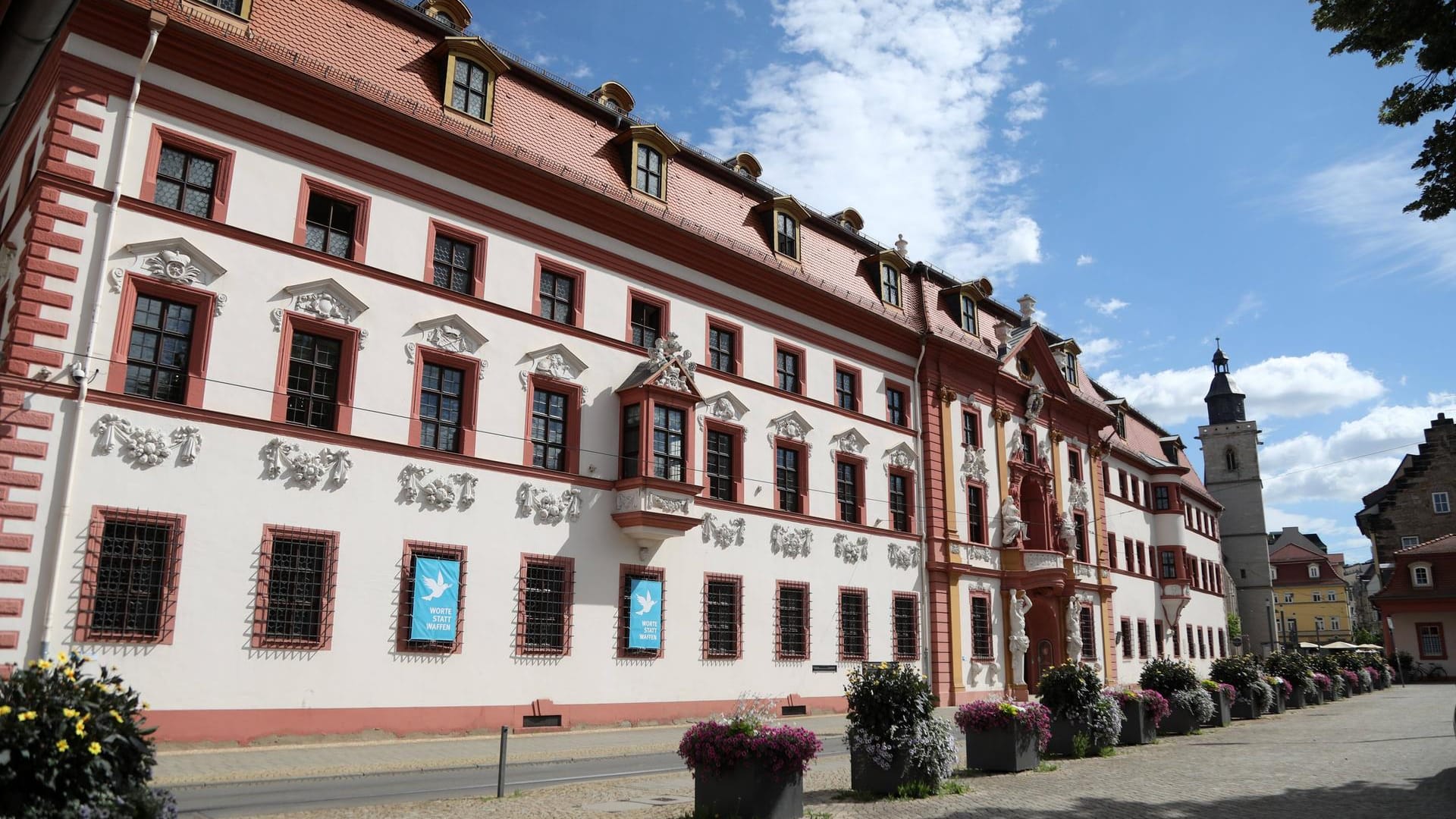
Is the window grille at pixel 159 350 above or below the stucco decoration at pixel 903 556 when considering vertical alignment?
above

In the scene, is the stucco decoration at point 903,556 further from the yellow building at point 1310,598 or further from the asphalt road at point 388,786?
the yellow building at point 1310,598

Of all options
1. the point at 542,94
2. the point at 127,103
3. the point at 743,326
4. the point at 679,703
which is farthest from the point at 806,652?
the point at 127,103

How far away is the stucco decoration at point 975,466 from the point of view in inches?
1457

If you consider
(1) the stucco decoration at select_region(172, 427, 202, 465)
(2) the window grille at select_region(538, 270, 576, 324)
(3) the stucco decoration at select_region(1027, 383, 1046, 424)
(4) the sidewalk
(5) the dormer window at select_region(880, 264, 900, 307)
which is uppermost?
(5) the dormer window at select_region(880, 264, 900, 307)

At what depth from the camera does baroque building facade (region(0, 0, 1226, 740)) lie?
17.0 m

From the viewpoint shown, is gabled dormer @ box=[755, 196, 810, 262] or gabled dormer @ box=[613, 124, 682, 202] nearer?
gabled dormer @ box=[613, 124, 682, 202]

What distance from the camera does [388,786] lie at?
14555mm

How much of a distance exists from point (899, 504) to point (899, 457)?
1.63m

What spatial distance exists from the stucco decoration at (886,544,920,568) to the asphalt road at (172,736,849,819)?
1575 centimetres

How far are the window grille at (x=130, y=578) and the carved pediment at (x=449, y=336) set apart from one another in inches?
240

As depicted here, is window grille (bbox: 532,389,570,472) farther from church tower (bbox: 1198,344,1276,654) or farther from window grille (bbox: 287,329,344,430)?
church tower (bbox: 1198,344,1276,654)

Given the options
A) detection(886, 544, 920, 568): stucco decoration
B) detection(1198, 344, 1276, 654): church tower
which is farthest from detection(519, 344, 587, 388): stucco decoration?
detection(1198, 344, 1276, 654): church tower

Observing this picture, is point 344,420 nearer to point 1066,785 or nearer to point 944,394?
point 1066,785

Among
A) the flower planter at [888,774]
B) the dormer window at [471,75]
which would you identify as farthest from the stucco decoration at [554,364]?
the flower planter at [888,774]
